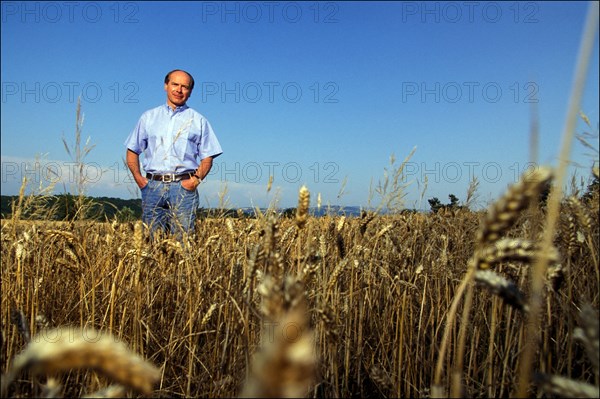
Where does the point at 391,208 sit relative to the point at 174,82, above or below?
below

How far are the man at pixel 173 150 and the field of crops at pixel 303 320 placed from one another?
133 centimetres

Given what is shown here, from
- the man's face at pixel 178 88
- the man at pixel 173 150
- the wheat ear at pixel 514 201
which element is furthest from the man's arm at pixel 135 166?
the wheat ear at pixel 514 201

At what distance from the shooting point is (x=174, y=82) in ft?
16.4

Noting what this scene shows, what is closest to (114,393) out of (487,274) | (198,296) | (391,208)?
(487,274)

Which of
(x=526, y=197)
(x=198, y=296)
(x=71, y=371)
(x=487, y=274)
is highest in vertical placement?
(x=526, y=197)

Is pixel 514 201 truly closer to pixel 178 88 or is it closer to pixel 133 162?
pixel 178 88

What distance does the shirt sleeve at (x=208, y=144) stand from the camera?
16.9 feet

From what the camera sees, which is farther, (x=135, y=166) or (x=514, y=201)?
(x=135, y=166)

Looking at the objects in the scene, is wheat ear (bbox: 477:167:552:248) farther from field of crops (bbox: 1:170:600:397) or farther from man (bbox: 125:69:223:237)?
man (bbox: 125:69:223:237)

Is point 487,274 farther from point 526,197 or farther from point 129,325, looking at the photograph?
point 129,325

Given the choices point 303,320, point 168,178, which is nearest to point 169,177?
point 168,178

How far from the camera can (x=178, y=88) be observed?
4977mm

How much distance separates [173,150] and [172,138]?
16 cm

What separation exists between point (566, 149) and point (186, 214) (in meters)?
4.20
